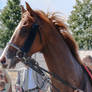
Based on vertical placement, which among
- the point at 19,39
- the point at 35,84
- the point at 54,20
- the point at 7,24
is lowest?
the point at 35,84

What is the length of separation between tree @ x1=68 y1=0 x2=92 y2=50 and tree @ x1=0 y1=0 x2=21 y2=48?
276 inches

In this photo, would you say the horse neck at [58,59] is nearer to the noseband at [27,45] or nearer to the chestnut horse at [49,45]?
the chestnut horse at [49,45]

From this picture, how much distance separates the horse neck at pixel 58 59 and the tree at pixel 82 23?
23.9 meters

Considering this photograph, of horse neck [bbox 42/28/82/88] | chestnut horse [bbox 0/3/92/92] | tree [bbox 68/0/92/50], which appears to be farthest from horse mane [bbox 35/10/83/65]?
tree [bbox 68/0/92/50]

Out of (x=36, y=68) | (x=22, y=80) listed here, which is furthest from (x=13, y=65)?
(x=22, y=80)

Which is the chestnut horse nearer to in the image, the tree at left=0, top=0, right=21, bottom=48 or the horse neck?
the horse neck

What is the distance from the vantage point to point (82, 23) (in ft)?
92.1

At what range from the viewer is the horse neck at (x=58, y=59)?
10.1 ft

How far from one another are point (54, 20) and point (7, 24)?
26119 millimetres

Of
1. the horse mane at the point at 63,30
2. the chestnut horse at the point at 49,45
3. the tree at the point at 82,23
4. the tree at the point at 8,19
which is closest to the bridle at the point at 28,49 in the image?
the chestnut horse at the point at 49,45

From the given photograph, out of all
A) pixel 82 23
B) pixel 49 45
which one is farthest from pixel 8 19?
pixel 49 45

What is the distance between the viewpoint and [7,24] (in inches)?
1134

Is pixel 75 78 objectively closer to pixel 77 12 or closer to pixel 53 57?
pixel 53 57

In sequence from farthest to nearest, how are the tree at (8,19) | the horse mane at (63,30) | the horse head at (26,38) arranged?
the tree at (8,19)
the horse mane at (63,30)
the horse head at (26,38)
